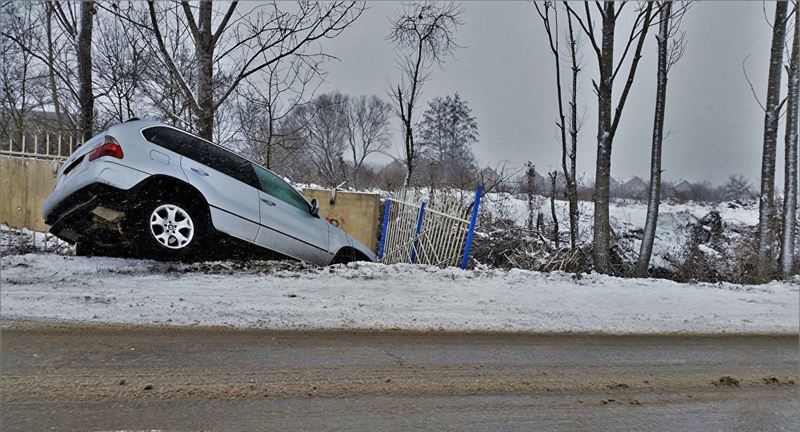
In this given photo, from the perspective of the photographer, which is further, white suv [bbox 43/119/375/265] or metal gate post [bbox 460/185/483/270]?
metal gate post [bbox 460/185/483/270]

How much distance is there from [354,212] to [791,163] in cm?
808

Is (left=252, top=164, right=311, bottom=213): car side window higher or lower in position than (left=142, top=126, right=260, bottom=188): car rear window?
lower

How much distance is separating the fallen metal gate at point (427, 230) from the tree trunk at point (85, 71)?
19.4 feet

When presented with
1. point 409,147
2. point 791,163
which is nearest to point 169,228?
point 409,147

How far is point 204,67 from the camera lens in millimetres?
8367

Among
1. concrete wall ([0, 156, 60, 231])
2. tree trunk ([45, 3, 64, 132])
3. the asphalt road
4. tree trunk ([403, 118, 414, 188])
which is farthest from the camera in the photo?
tree trunk ([403, 118, 414, 188])

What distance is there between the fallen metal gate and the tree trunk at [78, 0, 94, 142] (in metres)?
5.91

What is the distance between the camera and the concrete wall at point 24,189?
311 inches

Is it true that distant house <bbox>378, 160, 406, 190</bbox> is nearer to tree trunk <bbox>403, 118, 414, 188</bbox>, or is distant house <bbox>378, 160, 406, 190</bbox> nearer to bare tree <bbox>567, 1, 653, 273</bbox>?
tree trunk <bbox>403, 118, 414, 188</bbox>

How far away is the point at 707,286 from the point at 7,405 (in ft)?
25.7

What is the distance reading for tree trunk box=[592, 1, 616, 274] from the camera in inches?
336

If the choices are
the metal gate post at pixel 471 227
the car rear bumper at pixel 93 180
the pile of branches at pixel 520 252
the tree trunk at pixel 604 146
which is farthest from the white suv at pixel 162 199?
the tree trunk at pixel 604 146

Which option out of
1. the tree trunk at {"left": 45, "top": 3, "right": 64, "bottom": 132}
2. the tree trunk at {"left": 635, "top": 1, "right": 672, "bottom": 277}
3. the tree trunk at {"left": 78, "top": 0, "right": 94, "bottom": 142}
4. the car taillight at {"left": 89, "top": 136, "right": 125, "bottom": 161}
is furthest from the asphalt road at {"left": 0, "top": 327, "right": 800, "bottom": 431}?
the tree trunk at {"left": 45, "top": 3, "right": 64, "bottom": 132}

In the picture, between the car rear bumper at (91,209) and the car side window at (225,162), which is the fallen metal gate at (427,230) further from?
the car rear bumper at (91,209)
